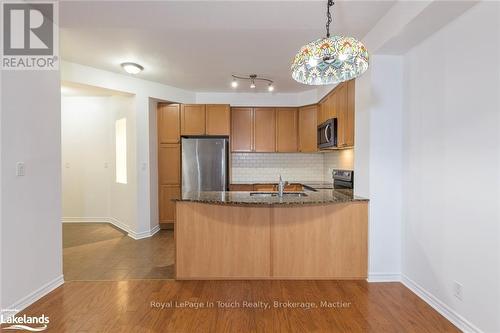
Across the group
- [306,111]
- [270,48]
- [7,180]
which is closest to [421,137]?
[270,48]

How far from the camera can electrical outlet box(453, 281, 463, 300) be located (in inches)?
74.8

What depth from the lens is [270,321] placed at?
197 cm

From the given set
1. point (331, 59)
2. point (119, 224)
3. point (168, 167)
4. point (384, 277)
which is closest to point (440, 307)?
point (384, 277)

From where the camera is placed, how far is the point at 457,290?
193cm

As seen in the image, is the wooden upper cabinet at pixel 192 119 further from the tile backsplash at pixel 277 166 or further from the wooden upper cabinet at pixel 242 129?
the tile backsplash at pixel 277 166

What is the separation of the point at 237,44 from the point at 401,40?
5.31 ft

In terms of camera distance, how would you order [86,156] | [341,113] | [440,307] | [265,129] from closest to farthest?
[440,307] < [341,113] < [265,129] < [86,156]

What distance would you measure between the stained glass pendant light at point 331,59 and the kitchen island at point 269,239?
1.38m

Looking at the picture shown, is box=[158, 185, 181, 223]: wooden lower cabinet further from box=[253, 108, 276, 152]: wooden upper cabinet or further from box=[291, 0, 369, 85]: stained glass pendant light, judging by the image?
box=[291, 0, 369, 85]: stained glass pendant light

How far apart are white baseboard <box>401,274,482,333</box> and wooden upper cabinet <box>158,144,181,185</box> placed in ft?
11.8

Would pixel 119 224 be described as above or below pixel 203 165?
below

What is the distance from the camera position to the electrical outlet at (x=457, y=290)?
190 cm

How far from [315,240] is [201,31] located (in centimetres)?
242

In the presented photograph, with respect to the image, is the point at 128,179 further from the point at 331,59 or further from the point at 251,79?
the point at 331,59
